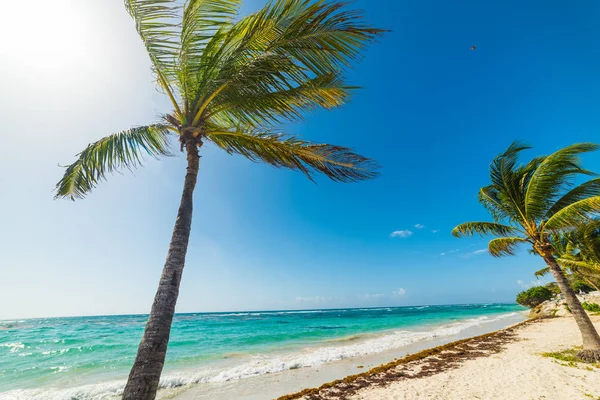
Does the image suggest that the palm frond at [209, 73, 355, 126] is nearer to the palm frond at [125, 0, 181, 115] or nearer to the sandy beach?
the palm frond at [125, 0, 181, 115]

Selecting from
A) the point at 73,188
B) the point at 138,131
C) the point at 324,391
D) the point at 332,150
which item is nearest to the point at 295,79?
the point at 332,150

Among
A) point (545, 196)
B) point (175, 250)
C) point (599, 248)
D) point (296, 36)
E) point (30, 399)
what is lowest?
point (30, 399)

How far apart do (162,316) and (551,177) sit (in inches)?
448

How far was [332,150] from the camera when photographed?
4766 mm

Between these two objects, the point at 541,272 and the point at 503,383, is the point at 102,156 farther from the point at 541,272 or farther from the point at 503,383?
the point at 541,272

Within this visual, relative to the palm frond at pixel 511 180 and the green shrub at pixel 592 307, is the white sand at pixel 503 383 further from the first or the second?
the green shrub at pixel 592 307

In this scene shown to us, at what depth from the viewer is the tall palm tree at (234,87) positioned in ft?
12.1

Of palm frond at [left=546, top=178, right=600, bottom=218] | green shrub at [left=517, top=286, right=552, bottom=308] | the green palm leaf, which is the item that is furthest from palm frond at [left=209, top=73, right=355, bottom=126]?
green shrub at [left=517, top=286, right=552, bottom=308]

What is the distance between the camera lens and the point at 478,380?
691cm

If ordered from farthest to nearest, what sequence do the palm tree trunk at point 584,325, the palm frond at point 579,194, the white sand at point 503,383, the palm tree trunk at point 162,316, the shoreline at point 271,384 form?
the palm frond at point 579,194, the palm tree trunk at point 584,325, the shoreline at point 271,384, the white sand at point 503,383, the palm tree trunk at point 162,316

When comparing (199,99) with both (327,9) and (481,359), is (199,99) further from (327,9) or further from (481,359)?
(481,359)

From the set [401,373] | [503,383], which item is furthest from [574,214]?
[401,373]

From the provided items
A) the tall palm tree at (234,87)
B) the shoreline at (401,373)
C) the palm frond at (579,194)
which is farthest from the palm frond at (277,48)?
the palm frond at (579,194)

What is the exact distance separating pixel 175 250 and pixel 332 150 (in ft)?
10.1
